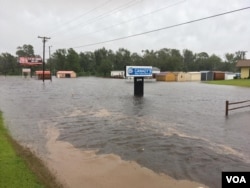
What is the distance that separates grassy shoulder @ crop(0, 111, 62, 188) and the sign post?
2474 cm

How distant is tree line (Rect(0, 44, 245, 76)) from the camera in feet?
469

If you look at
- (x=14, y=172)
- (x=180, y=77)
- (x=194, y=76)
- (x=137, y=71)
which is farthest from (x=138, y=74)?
(x=194, y=76)

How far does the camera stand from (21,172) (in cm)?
879

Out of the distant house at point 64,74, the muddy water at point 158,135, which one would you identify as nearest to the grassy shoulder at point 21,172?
the muddy water at point 158,135

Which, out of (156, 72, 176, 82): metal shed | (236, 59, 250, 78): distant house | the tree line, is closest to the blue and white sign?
(236, 59, 250, 78): distant house

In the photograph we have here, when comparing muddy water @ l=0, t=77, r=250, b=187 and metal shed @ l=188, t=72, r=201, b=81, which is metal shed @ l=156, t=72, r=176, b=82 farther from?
muddy water @ l=0, t=77, r=250, b=187

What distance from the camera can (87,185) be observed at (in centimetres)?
907

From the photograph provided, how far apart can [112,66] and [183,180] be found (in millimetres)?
136720

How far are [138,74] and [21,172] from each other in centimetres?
2809

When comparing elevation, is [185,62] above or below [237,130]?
above

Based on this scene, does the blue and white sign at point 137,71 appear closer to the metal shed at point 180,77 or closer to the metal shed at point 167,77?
the metal shed at point 167,77

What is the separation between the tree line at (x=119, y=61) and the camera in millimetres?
142875

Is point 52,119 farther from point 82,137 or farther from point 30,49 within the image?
point 30,49

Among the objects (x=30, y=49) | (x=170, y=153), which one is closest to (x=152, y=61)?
(x=30, y=49)
